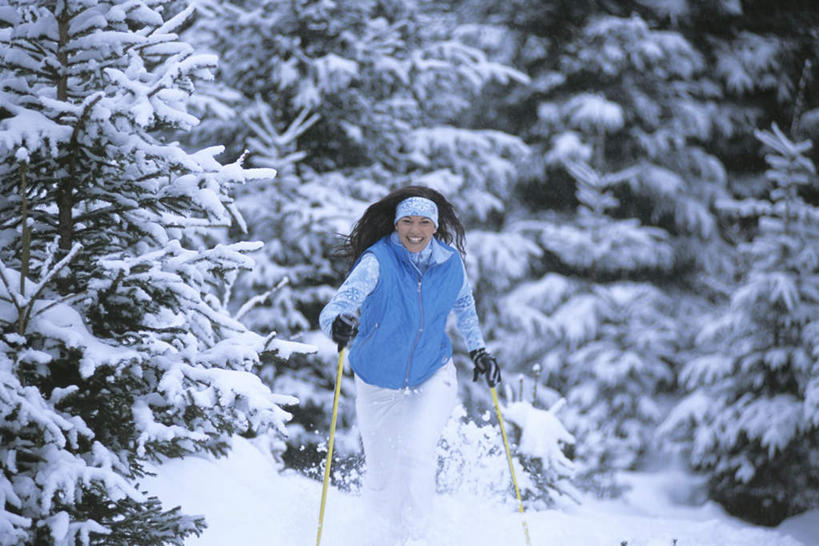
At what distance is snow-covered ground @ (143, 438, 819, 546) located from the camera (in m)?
4.13

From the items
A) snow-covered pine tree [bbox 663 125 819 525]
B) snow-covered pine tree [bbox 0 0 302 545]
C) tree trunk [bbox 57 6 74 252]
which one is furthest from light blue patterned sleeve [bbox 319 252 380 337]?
snow-covered pine tree [bbox 663 125 819 525]

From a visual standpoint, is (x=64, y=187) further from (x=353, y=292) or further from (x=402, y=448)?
(x=402, y=448)

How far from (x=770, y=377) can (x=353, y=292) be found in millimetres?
6969

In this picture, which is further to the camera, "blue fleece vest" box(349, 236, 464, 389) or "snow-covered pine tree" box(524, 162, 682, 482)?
"snow-covered pine tree" box(524, 162, 682, 482)

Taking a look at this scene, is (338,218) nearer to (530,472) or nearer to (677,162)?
(530,472)

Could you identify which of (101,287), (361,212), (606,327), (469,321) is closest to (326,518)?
(469,321)

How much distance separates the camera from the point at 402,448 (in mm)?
3842

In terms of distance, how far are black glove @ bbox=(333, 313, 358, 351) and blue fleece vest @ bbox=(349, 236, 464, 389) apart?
344 mm

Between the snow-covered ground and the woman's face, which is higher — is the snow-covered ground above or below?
below

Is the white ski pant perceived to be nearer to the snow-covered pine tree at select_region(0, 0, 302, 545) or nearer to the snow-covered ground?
the snow-covered ground

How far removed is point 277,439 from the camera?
6.28m

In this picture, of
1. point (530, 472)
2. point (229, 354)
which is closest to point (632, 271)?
point (530, 472)

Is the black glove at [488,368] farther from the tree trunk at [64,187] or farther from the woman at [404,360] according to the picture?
the tree trunk at [64,187]

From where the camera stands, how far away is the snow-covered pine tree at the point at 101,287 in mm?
2463
